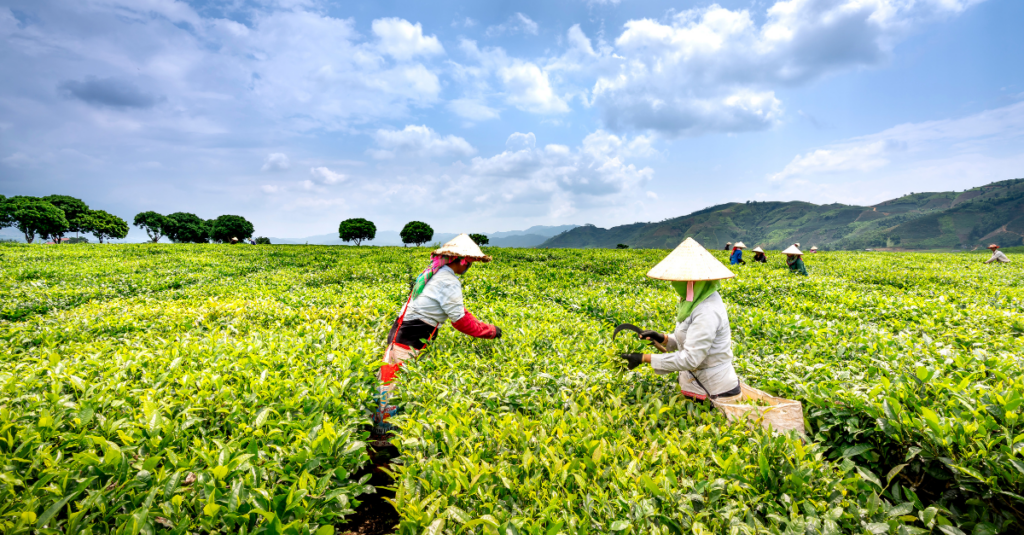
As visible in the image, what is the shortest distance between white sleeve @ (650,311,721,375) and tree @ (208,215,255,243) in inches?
3515

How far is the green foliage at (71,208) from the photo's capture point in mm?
57625

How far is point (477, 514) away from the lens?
234 cm

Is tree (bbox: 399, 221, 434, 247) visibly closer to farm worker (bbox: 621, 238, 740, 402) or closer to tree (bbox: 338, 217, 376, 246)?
tree (bbox: 338, 217, 376, 246)

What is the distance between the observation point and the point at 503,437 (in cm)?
296

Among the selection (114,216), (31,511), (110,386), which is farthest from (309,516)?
(114,216)

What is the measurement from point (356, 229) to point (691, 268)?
8602 cm

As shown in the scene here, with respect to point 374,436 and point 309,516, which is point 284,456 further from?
point 374,436

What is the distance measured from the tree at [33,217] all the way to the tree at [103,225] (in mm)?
6543

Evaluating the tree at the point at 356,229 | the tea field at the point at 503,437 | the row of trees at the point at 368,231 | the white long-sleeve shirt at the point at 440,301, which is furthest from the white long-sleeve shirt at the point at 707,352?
the tree at the point at 356,229

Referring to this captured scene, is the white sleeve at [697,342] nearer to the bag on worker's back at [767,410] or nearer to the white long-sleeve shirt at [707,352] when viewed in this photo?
the white long-sleeve shirt at [707,352]

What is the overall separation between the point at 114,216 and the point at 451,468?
311 feet

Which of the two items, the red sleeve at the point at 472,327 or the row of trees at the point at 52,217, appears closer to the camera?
the red sleeve at the point at 472,327

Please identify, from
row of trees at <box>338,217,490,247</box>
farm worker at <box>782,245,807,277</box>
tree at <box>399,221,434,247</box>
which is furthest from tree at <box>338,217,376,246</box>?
farm worker at <box>782,245,807,277</box>

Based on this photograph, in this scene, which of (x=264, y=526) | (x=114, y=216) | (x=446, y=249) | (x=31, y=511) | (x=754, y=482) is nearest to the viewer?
(x=31, y=511)
